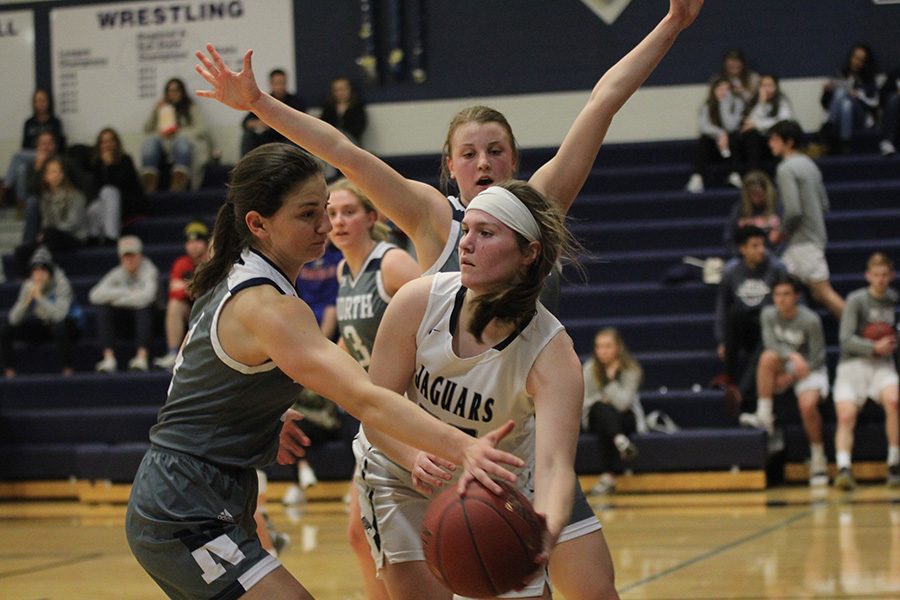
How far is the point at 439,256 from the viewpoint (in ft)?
12.2

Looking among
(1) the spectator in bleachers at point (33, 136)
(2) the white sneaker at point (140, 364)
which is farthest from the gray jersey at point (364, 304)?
(1) the spectator in bleachers at point (33, 136)

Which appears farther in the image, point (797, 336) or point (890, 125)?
point (890, 125)

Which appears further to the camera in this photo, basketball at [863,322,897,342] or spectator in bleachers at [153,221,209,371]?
spectator in bleachers at [153,221,209,371]

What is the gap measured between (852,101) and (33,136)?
25.7 feet

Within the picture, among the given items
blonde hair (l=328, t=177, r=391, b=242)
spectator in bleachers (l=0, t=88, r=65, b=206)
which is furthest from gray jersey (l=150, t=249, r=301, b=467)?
spectator in bleachers (l=0, t=88, r=65, b=206)

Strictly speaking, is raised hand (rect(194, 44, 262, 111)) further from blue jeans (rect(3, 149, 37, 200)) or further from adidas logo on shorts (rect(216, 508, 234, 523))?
blue jeans (rect(3, 149, 37, 200))

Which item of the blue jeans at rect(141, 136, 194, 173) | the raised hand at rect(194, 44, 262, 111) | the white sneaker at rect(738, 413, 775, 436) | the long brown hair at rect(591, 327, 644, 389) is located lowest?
the white sneaker at rect(738, 413, 775, 436)

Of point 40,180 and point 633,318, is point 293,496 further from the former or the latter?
point 40,180

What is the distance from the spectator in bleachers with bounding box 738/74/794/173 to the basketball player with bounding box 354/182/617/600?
8.61 metres

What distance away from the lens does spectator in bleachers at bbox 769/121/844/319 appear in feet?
32.6

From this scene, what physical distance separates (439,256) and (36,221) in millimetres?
9370

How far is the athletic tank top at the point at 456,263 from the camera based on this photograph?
3672 millimetres

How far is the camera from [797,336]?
9.00 meters

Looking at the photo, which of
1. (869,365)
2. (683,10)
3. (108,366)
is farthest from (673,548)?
(108,366)
